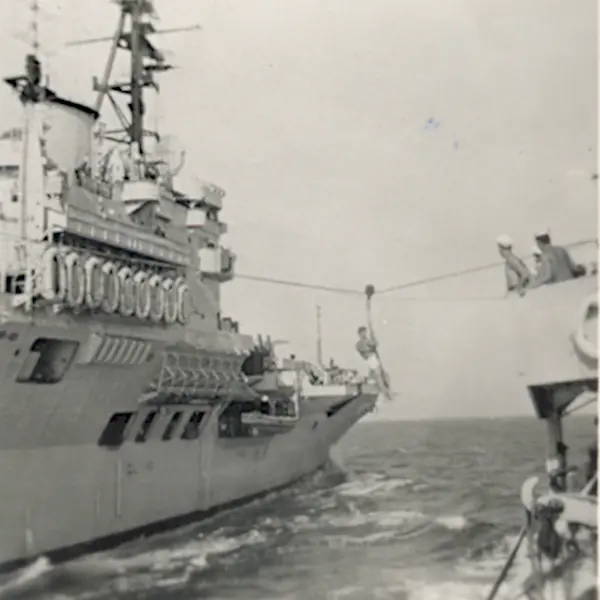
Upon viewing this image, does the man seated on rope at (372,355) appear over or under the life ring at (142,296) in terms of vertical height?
under

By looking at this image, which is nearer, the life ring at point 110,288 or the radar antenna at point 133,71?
the life ring at point 110,288

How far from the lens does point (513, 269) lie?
5055mm

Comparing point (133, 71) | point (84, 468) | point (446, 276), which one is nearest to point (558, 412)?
point (446, 276)

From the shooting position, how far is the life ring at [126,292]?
7.17m

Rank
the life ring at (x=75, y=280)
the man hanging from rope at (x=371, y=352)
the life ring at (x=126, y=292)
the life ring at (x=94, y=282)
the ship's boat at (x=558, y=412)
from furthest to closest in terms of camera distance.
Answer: the life ring at (x=126, y=292) < the life ring at (x=94, y=282) < the life ring at (x=75, y=280) < the man hanging from rope at (x=371, y=352) < the ship's boat at (x=558, y=412)

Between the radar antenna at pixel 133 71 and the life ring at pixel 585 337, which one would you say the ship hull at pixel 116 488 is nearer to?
the radar antenna at pixel 133 71

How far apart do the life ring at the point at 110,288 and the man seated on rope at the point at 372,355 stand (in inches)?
79.4

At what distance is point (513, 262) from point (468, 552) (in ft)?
5.76

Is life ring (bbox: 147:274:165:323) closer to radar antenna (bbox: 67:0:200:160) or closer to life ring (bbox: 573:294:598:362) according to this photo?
radar antenna (bbox: 67:0:200:160)

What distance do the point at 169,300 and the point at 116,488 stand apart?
1708 millimetres

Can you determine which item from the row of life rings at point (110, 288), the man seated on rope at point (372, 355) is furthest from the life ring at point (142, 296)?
the man seated on rope at point (372, 355)

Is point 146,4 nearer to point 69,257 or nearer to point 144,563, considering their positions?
point 69,257

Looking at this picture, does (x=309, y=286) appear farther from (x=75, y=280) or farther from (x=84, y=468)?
(x=84, y=468)

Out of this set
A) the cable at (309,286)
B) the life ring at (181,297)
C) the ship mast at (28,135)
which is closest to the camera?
the cable at (309,286)
